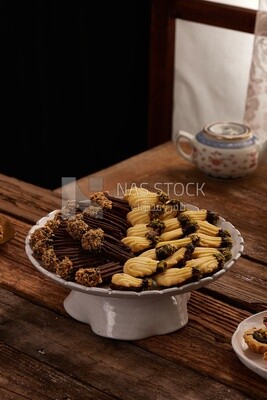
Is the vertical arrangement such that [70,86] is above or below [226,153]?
below

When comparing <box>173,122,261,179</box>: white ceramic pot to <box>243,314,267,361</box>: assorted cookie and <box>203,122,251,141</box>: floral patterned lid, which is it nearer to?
<box>203,122,251,141</box>: floral patterned lid

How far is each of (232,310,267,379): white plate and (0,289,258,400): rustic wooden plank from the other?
0.02 meters

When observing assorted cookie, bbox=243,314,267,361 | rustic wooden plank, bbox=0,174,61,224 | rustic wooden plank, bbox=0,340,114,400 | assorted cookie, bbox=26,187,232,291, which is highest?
assorted cookie, bbox=26,187,232,291

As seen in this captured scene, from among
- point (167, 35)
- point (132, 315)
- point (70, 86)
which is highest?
point (132, 315)

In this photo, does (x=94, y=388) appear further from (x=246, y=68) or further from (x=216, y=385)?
(x=246, y=68)

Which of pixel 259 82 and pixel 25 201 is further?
pixel 259 82

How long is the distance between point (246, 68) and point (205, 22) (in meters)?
0.20

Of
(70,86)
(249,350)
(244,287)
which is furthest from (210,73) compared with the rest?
(249,350)

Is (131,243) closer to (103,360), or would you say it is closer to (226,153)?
(103,360)

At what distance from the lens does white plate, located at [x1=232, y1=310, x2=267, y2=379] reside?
1.35 meters

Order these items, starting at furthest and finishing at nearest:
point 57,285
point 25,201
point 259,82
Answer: point 259,82, point 25,201, point 57,285

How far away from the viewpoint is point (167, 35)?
10.0 feet

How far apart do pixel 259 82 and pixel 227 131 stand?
37 cm

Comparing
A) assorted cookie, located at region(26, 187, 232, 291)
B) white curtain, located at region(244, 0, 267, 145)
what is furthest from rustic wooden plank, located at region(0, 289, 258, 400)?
white curtain, located at region(244, 0, 267, 145)
